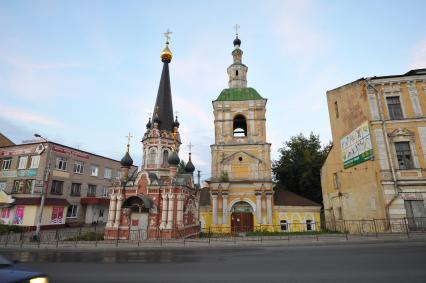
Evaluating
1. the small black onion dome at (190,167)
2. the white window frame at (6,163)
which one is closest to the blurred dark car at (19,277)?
the small black onion dome at (190,167)

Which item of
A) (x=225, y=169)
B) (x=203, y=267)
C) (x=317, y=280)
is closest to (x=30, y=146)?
(x=225, y=169)

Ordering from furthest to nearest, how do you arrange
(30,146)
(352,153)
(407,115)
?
(30,146) < (352,153) < (407,115)

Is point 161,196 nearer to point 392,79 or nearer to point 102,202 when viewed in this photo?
point 102,202

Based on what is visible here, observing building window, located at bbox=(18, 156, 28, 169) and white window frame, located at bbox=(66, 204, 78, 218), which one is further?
white window frame, located at bbox=(66, 204, 78, 218)

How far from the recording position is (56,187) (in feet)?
103

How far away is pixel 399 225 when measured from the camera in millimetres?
16750

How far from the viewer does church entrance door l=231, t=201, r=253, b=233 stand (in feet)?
80.6

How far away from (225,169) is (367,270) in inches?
752

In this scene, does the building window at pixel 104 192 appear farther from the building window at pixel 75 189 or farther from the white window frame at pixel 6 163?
the white window frame at pixel 6 163

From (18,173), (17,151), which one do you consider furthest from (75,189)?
(17,151)

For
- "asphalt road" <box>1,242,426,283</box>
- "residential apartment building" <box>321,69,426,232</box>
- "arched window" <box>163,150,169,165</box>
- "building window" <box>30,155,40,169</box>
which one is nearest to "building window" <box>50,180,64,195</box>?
"building window" <box>30,155,40,169</box>

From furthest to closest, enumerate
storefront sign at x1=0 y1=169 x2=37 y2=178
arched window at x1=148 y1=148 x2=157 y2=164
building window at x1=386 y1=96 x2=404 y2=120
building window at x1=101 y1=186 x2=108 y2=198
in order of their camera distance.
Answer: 1. building window at x1=101 y1=186 x2=108 y2=198
2. storefront sign at x1=0 y1=169 x2=37 y2=178
3. arched window at x1=148 y1=148 x2=157 y2=164
4. building window at x1=386 y1=96 x2=404 y2=120

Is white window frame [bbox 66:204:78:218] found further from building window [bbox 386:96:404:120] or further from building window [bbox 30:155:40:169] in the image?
building window [bbox 386:96:404:120]

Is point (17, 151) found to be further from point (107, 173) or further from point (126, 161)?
point (126, 161)
